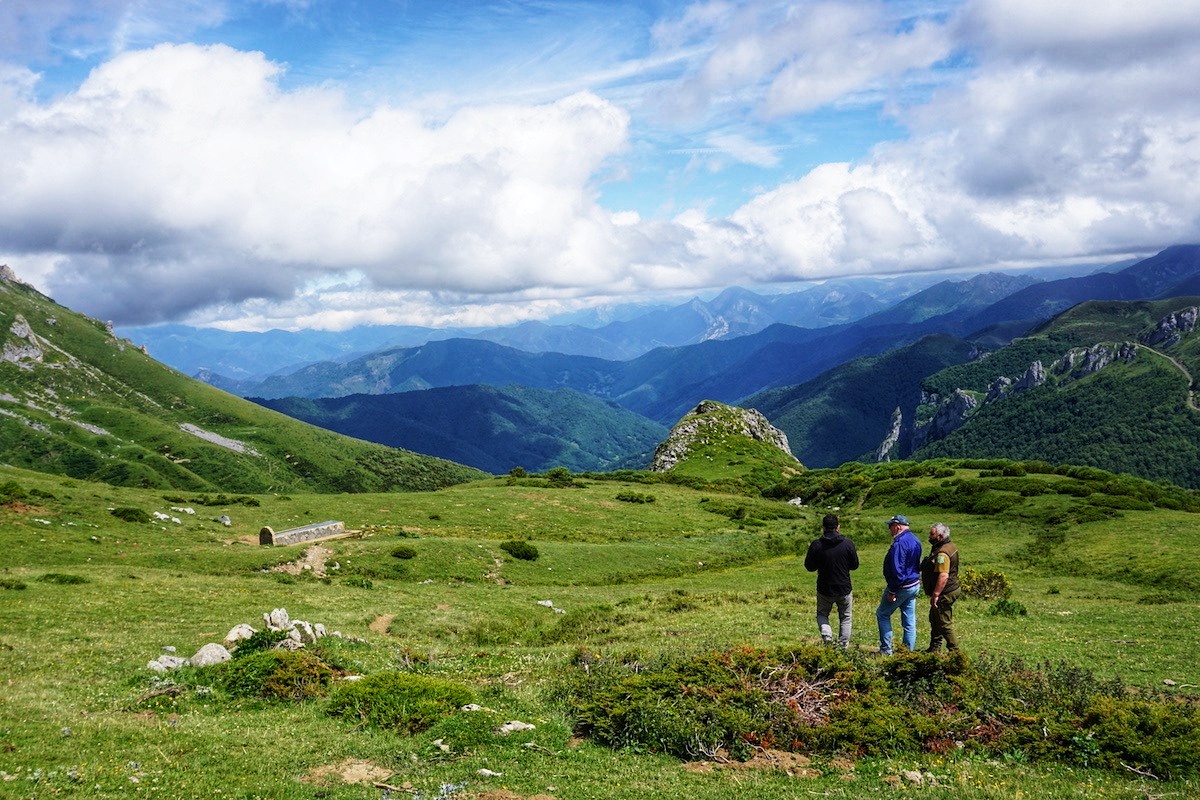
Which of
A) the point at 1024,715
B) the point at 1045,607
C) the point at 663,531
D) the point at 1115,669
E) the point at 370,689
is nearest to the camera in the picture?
the point at 1024,715

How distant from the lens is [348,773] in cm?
1227

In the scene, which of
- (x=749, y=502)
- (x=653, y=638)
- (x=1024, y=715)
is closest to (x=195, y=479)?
(x=749, y=502)

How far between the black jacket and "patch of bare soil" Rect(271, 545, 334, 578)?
1151 inches

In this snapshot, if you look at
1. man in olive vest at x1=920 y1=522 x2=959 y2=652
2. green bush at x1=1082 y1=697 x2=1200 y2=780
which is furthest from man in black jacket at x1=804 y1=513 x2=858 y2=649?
green bush at x1=1082 y1=697 x2=1200 y2=780

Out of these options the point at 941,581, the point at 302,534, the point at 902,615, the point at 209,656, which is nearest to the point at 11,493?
the point at 302,534

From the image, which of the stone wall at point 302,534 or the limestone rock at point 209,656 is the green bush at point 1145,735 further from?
the stone wall at point 302,534

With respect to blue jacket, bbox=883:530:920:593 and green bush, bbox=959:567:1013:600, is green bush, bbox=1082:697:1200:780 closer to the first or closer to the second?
blue jacket, bbox=883:530:920:593

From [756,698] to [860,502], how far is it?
73.8 meters

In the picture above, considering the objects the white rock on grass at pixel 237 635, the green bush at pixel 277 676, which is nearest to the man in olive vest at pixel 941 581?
the green bush at pixel 277 676

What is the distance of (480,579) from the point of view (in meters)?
41.2

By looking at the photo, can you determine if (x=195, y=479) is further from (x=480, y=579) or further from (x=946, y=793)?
(x=946, y=793)

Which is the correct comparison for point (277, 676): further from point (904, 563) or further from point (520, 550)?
point (520, 550)

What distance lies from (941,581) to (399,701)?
45.3ft

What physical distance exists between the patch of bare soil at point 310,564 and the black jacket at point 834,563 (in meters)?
29.2
